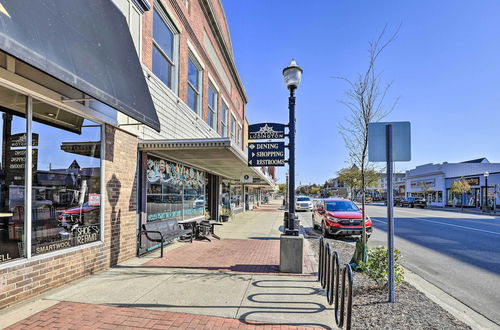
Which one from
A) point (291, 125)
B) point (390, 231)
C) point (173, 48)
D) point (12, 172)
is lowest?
point (390, 231)

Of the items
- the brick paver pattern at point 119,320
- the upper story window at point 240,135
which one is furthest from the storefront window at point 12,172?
the upper story window at point 240,135

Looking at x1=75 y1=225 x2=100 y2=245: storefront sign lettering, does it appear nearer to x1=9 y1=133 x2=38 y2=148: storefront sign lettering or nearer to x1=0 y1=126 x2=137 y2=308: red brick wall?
x1=0 y1=126 x2=137 y2=308: red brick wall

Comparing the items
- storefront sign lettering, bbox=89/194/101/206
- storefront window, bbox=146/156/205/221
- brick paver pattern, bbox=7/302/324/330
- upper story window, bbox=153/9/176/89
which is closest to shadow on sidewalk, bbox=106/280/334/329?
brick paver pattern, bbox=7/302/324/330

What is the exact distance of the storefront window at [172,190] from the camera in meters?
8.38

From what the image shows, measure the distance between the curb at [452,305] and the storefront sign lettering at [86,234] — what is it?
20.4 feet

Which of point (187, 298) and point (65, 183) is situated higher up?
point (65, 183)

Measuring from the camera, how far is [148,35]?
26.2ft

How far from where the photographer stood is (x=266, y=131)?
22.0 ft

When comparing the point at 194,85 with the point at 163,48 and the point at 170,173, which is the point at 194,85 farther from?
the point at 170,173

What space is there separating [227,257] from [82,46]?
5.48 m

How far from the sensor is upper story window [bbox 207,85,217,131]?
14.9 metres

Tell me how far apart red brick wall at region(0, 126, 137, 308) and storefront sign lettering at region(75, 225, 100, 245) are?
174 mm

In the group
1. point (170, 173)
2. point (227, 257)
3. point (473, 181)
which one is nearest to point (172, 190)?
point (170, 173)

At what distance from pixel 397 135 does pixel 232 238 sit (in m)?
7.40
